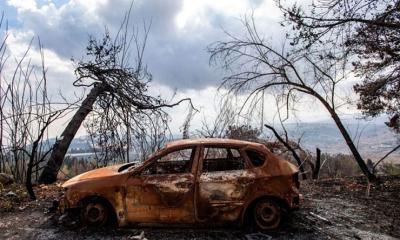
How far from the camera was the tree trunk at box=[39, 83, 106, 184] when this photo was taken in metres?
13.0

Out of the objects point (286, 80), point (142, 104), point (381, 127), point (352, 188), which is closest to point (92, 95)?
point (142, 104)

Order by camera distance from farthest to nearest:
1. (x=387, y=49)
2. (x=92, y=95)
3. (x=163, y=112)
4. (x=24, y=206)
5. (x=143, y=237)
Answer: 1. (x=163, y=112)
2. (x=92, y=95)
3. (x=387, y=49)
4. (x=24, y=206)
5. (x=143, y=237)

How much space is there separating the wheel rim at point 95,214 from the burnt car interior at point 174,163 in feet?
3.53

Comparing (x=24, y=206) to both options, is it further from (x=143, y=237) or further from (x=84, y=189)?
(x=143, y=237)

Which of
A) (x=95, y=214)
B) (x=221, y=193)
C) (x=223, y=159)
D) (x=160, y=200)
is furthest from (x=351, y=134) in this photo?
(x=95, y=214)

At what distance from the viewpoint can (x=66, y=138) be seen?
13195 millimetres

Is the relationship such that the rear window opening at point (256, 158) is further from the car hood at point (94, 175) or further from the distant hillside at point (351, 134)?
the distant hillside at point (351, 134)

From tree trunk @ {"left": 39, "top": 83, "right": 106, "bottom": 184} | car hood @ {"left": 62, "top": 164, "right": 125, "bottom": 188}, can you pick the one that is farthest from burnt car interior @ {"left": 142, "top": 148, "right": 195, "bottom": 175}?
tree trunk @ {"left": 39, "top": 83, "right": 106, "bottom": 184}

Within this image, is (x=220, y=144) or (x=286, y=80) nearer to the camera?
(x=220, y=144)

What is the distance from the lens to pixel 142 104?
1395 cm

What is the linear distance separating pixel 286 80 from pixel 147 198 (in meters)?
8.21

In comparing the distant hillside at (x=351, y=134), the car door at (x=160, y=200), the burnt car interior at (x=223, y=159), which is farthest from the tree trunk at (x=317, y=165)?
the car door at (x=160, y=200)

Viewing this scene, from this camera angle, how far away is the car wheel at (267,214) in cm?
776

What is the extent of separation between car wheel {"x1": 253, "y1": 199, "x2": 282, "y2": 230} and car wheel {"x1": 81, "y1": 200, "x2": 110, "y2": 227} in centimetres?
263
